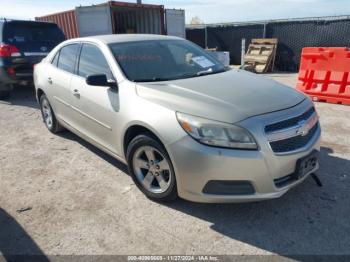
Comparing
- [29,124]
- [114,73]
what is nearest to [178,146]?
[114,73]

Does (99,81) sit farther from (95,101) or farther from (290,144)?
(290,144)

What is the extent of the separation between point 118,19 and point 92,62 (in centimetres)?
A: 1207

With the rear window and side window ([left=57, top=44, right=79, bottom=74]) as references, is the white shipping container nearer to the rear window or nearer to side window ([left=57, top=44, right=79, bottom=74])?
the rear window

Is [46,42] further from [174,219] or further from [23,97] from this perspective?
[174,219]

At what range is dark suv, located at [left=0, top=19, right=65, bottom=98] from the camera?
7.20 metres

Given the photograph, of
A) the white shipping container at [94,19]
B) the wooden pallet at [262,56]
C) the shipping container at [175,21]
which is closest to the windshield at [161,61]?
the wooden pallet at [262,56]

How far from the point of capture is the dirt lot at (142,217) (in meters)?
2.59

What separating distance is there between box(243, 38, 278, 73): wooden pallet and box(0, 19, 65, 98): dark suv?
24.9 ft

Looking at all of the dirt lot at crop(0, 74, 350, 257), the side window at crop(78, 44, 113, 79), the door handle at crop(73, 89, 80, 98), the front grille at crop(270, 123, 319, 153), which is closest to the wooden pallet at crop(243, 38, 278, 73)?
the dirt lot at crop(0, 74, 350, 257)

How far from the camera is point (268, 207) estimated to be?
9.91 ft

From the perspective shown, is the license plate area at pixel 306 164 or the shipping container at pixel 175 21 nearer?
the license plate area at pixel 306 164

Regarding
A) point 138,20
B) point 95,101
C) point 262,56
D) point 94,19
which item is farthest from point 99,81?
point 138,20

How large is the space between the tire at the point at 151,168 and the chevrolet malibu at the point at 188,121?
0.03 ft

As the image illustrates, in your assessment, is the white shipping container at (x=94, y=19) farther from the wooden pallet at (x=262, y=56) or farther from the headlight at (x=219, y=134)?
the headlight at (x=219, y=134)
